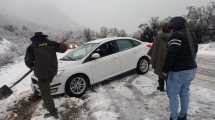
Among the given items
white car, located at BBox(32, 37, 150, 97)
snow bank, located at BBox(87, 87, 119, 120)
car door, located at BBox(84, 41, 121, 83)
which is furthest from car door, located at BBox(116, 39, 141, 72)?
snow bank, located at BBox(87, 87, 119, 120)

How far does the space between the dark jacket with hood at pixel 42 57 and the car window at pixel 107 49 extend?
2.74 metres

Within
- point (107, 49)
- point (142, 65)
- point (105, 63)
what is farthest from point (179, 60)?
point (142, 65)

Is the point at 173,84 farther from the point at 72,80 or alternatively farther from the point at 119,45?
the point at 119,45

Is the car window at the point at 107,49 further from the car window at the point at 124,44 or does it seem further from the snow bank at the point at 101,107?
the snow bank at the point at 101,107

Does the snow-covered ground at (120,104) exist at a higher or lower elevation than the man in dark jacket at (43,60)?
lower

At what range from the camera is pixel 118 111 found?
6504 mm

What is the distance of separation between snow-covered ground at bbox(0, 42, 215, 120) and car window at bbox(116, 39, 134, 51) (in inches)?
44.7

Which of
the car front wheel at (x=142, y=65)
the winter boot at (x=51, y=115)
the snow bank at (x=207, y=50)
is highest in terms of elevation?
the car front wheel at (x=142, y=65)

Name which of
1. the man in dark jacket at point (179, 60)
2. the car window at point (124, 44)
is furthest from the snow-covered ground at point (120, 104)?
the car window at point (124, 44)

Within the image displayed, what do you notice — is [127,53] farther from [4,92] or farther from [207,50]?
[207,50]

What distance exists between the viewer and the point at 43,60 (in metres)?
6.38

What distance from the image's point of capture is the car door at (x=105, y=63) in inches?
346

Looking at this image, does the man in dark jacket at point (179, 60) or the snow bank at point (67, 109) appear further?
the snow bank at point (67, 109)

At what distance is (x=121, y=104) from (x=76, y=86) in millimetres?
1690
